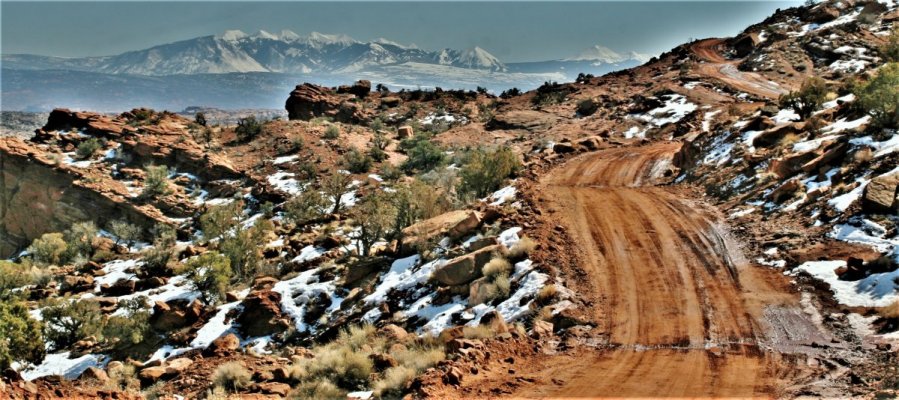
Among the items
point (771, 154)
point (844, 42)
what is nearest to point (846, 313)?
point (771, 154)

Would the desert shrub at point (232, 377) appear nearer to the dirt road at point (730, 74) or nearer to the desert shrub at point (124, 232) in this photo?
the desert shrub at point (124, 232)

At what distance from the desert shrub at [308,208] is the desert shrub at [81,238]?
34.9 feet

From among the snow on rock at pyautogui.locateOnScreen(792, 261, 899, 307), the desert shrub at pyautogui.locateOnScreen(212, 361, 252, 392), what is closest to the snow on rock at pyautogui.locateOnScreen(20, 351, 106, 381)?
the desert shrub at pyautogui.locateOnScreen(212, 361, 252, 392)

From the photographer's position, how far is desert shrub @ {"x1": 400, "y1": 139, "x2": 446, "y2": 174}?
35781 mm

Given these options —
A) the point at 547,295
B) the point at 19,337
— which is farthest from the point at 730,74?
the point at 19,337

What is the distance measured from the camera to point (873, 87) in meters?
16.1

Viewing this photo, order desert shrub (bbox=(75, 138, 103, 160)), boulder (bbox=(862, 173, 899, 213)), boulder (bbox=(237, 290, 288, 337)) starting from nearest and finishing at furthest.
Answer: boulder (bbox=(862, 173, 899, 213)), boulder (bbox=(237, 290, 288, 337)), desert shrub (bbox=(75, 138, 103, 160))

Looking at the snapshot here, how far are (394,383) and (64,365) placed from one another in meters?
12.9

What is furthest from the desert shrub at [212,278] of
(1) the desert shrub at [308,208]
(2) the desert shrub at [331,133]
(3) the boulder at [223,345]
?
(2) the desert shrub at [331,133]

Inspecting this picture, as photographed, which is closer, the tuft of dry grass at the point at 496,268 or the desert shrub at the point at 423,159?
the tuft of dry grass at the point at 496,268

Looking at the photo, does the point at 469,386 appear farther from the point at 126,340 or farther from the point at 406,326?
the point at 126,340

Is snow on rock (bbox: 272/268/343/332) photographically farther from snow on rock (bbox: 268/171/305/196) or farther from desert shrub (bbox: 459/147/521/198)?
snow on rock (bbox: 268/171/305/196)

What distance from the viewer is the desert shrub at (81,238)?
28031 millimetres

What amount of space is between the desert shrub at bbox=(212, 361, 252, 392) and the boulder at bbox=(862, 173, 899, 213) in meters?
14.0
